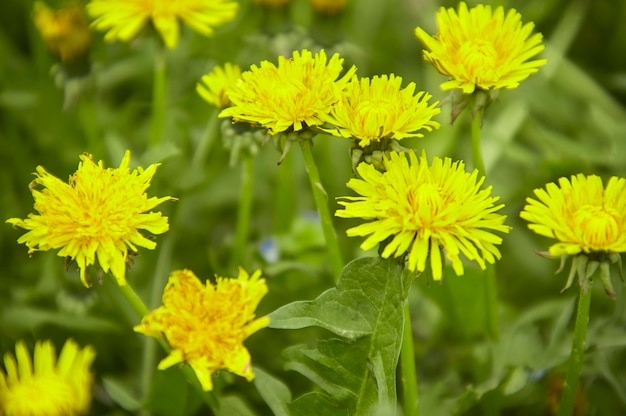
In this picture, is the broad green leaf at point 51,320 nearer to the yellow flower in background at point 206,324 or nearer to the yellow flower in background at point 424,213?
the yellow flower in background at point 206,324

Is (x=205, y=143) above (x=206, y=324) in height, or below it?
above

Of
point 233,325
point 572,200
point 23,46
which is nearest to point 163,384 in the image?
point 233,325

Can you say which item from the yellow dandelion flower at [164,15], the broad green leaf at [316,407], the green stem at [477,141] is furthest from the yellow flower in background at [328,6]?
the broad green leaf at [316,407]

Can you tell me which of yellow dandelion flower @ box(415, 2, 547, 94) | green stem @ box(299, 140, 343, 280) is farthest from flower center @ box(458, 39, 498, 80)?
green stem @ box(299, 140, 343, 280)

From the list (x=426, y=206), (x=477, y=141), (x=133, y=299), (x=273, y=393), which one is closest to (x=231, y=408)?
(x=273, y=393)

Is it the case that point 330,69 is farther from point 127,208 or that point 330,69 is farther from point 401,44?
point 401,44

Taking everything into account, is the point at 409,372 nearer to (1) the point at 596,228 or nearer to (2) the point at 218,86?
(1) the point at 596,228

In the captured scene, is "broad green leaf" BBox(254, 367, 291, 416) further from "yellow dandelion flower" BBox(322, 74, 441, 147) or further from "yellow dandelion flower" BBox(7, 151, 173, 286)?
"yellow dandelion flower" BBox(322, 74, 441, 147)
